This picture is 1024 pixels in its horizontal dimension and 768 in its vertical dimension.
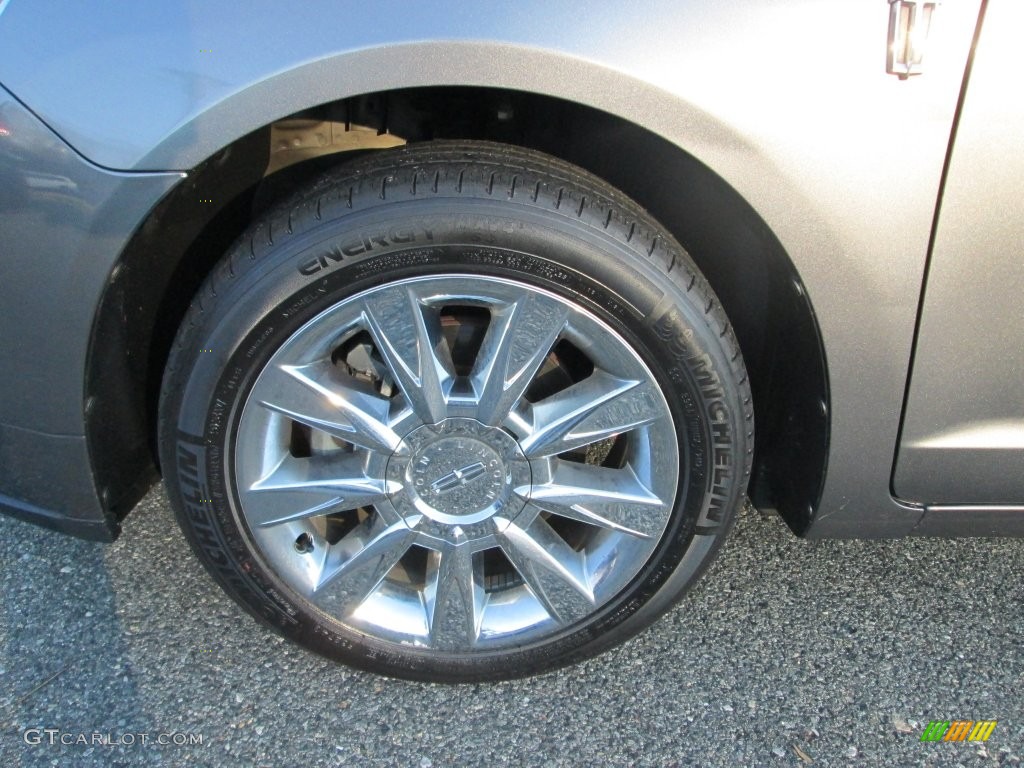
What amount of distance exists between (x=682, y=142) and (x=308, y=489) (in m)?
0.91

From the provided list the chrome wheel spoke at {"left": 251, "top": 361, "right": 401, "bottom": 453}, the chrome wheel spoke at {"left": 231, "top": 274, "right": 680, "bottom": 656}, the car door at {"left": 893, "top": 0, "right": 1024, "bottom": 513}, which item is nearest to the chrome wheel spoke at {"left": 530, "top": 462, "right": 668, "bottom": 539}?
the chrome wheel spoke at {"left": 231, "top": 274, "right": 680, "bottom": 656}

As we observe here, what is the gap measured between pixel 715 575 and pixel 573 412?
2.36ft

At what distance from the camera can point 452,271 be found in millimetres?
1526

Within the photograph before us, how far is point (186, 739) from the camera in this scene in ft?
5.70

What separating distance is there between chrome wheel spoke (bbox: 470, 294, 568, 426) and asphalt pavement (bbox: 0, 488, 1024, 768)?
64 centimetres

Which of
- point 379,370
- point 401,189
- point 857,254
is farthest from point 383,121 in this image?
point 857,254

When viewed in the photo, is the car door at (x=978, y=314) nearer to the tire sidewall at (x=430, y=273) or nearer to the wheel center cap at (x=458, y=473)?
the tire sidewall at (x=430, y=273)

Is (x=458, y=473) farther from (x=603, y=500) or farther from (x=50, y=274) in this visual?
(x=50, y=274)

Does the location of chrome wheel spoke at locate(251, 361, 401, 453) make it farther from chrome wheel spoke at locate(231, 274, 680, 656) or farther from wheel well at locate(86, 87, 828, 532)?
wheel well at locate(86, 87, 828, 532)

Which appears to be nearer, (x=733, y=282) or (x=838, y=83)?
(x=838, y=83)

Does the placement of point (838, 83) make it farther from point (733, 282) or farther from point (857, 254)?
point (733, 282)

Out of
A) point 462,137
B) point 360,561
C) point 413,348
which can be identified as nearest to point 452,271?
point 413,348

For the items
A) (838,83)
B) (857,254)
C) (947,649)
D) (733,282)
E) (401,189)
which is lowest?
(947,649)

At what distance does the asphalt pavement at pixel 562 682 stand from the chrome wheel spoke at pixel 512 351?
0.64m
